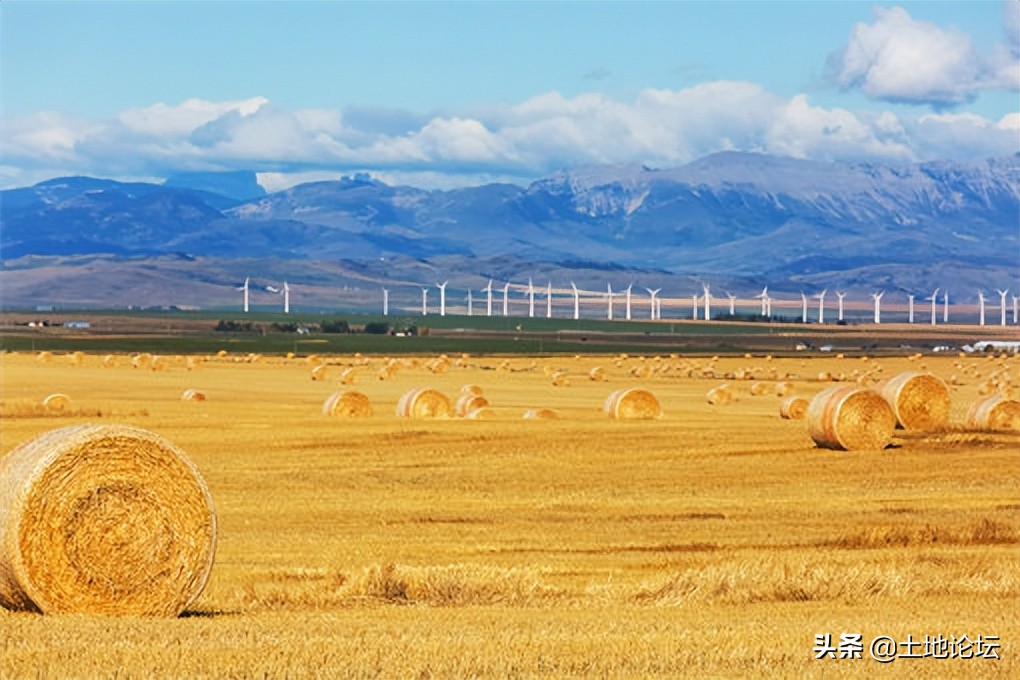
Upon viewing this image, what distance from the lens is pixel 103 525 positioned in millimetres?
14391

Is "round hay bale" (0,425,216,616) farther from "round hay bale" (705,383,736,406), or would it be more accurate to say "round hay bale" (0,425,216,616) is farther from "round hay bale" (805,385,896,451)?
"round hay bale" (705,383,736,406)

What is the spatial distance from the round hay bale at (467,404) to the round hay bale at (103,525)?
2422cm

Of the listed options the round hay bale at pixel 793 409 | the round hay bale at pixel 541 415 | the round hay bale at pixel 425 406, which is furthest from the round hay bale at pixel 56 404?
the round hay bale at pixel 793 409

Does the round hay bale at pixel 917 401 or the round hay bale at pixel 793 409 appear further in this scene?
the round hay bale at pixel 793 409

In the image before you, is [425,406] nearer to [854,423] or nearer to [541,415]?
[541,415]

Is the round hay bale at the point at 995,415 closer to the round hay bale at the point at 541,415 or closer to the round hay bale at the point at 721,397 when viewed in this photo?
the round hay bale at the point at 541,415

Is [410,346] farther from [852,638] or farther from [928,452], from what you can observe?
[852,638]

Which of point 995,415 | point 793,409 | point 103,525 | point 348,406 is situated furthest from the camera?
point 793,409

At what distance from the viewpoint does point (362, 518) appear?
2233 cm

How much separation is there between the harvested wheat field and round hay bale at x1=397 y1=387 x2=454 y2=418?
1.83 feet

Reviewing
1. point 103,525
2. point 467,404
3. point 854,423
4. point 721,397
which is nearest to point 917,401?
point 854,423

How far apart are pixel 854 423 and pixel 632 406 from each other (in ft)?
30.1

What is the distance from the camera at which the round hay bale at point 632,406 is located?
39.2 meters

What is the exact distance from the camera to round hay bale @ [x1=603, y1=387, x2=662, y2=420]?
129 ft
